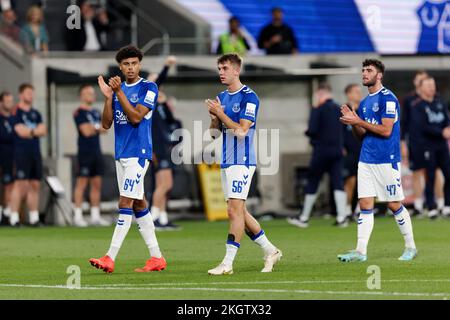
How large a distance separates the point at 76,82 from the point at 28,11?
1.78 meters

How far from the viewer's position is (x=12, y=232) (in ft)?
69.8

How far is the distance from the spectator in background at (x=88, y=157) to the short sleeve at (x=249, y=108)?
10489mm

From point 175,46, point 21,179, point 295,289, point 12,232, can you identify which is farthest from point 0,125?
point 295,289

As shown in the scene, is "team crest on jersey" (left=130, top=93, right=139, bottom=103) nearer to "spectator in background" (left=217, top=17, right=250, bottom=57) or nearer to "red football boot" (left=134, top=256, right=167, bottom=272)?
"red football boot" (left=134, top=256, right=167, bottom=272)

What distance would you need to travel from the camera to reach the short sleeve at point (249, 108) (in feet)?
41.6

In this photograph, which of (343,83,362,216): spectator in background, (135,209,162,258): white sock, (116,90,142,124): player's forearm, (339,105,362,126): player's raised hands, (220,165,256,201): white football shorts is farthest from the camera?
(343,83,362,216): spectator in background

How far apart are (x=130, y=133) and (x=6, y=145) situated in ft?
35.7

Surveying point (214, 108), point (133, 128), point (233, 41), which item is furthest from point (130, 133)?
point (233, 41)

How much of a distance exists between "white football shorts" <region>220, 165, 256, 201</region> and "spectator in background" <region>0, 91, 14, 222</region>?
11218mm

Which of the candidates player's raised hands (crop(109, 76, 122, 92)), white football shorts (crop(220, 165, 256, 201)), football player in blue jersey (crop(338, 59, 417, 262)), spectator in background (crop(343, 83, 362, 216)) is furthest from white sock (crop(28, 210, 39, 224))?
white football shorts (crop(220, 165, 256, 201))

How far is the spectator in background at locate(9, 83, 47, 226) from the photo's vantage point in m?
22.7

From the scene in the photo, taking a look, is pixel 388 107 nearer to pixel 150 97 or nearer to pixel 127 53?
pixel 150 97

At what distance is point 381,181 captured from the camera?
569 inches
